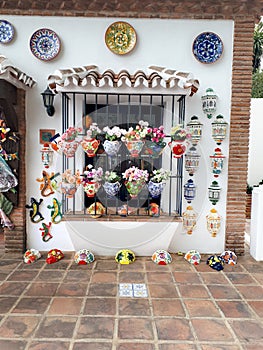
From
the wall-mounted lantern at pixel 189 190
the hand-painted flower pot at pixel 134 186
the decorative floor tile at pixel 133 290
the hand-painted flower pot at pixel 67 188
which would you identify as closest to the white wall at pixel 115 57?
the wall-mounted lantern at pixel 189 190

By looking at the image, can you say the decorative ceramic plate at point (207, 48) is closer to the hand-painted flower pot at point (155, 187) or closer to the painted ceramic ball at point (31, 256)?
the hand-painted flower pot at point (155, 187)

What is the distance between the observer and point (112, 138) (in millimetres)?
4121

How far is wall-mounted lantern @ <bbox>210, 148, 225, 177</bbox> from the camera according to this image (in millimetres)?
4441

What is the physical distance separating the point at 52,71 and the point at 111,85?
3.40 feet

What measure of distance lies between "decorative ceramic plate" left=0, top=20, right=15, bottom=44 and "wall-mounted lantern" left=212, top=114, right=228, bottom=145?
10.4ft

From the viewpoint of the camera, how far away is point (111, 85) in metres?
3.99

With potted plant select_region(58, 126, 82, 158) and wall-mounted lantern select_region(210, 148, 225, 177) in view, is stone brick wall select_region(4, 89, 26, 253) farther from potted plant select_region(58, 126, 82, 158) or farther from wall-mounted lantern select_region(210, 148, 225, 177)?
wall-mounted lantern select_region(210, 148, 225, 177)

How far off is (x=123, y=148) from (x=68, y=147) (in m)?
0.93

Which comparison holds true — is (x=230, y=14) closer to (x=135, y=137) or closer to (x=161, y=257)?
(x=135, y=137)

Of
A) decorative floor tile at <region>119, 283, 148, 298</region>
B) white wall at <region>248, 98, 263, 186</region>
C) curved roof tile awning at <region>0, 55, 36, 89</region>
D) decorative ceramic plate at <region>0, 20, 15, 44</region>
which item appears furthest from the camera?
white wall at <region>248, 98, 263, 186</region>

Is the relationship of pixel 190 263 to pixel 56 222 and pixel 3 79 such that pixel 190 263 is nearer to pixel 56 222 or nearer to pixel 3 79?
pixel 56 222

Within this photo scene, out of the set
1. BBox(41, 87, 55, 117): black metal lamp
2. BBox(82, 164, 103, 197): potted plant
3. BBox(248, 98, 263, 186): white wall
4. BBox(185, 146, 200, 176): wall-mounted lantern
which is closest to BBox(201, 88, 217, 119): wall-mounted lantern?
BBox(185, 146, 200, 176): wall-mounted lantern

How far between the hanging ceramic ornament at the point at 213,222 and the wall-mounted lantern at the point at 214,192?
16 cm

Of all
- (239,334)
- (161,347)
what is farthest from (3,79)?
(239,334)
